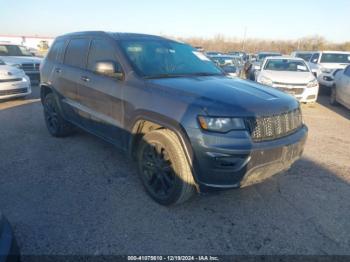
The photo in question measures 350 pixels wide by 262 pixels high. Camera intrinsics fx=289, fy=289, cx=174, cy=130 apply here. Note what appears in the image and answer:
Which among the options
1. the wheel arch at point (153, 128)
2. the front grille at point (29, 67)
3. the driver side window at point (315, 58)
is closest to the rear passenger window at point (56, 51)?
the wheel arch at point (153, 128)

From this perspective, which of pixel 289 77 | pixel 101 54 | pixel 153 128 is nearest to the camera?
pixel 153 128

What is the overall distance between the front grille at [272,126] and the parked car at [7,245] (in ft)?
6.96

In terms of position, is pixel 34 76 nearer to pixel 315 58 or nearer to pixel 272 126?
pixel 272 126

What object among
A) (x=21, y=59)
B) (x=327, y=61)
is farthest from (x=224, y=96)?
(x=327, y=61)

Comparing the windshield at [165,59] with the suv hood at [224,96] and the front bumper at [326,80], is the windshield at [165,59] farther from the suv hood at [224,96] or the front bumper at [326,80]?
the front bumper at [326,80]

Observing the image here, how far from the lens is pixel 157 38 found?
14.0 feet

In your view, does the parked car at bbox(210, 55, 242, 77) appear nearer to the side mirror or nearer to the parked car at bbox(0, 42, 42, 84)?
the side mirror

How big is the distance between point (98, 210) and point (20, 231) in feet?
2.49

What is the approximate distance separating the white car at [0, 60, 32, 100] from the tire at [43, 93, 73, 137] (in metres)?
3.96

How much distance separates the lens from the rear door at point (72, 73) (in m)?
4.41

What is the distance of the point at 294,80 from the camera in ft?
30.0

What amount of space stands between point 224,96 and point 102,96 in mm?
1719

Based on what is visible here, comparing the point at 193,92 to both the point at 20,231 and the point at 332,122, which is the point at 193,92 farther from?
the point at 332,122

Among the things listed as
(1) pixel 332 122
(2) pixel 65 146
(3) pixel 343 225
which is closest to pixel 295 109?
(3) pixel 343 225
